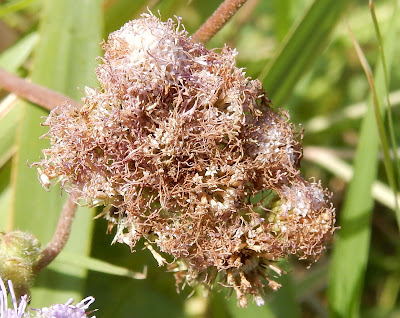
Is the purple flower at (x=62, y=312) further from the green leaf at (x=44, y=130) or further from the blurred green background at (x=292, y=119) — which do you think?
the green leaf at (x=44, y=130)

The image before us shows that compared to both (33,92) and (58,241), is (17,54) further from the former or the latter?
(58,241)

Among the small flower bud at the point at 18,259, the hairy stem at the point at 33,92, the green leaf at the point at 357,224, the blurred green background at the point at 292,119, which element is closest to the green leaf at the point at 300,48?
the blurred green background at the point at 292,119

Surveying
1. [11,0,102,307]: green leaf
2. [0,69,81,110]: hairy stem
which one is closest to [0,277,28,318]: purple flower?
[11,0,102,307]: green leaf

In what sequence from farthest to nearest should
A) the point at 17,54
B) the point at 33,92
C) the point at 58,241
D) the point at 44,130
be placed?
the point at 17,54, the point at 44,130, the point at 33,92, the point at 58,241

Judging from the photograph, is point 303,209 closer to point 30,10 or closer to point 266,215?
point 266,215

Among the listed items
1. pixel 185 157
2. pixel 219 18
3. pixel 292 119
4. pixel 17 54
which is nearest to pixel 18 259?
pixel 185 157

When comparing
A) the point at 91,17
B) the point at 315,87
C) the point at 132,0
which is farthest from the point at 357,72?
the point at 91,17
